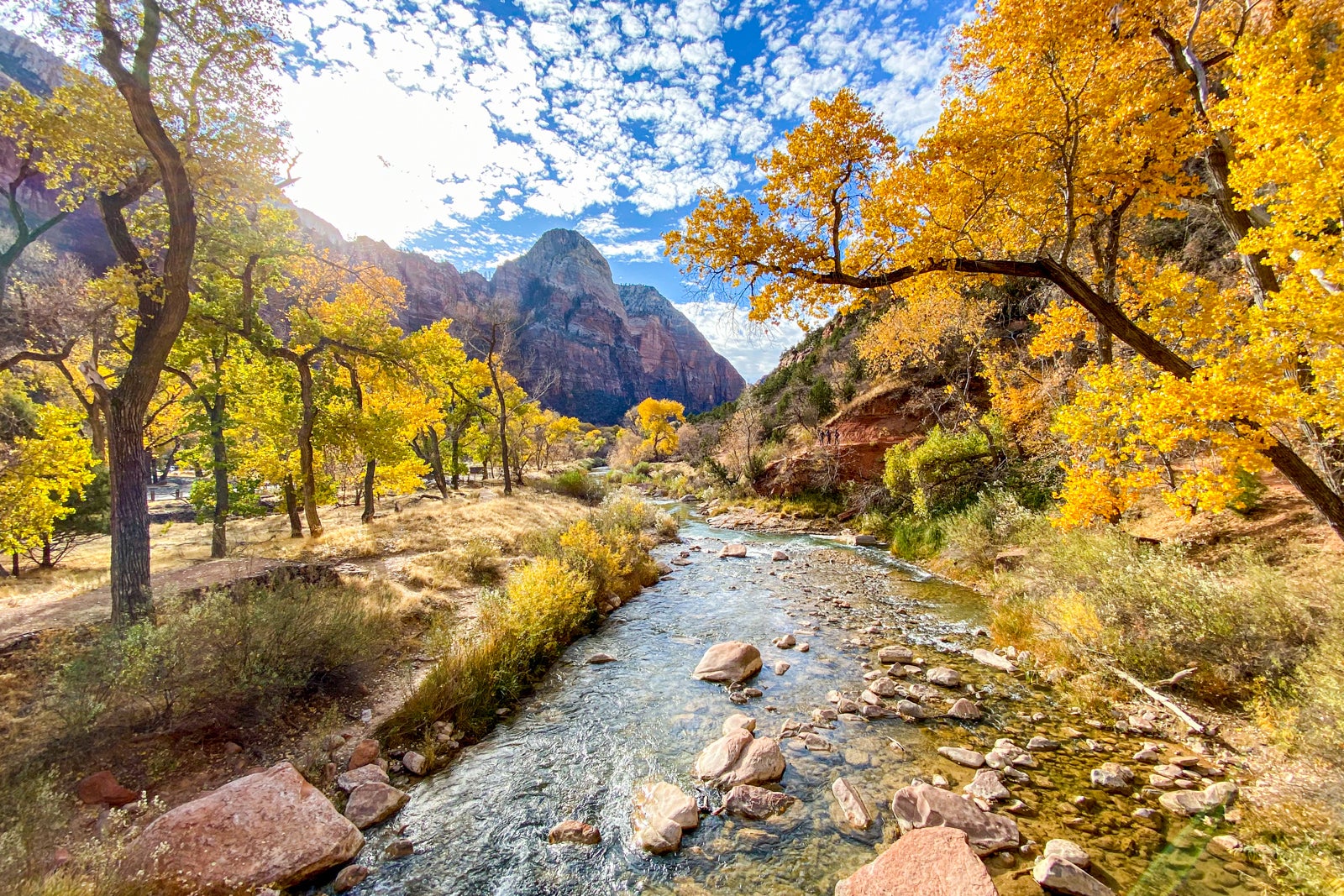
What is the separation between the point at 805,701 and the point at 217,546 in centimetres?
1594

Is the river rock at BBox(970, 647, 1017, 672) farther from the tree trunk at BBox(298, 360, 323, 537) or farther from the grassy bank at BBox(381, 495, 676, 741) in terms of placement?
the tree trunk at BBox(298, 360, 323, 537)

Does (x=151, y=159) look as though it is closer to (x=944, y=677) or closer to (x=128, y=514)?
(x=128, y=514)

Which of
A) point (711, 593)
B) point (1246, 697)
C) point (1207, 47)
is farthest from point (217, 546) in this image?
point (1207, 47)

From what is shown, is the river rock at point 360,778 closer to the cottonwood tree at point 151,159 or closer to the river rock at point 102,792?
the river rock at point 102,792

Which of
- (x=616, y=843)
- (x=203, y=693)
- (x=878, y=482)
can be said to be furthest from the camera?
(x=878, y=482)

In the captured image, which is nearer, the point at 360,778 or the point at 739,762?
the point at 360,778

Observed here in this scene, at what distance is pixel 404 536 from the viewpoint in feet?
48.5

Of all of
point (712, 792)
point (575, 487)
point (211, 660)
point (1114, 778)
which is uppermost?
point (211, 660)

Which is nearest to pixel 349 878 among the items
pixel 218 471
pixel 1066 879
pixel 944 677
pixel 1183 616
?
pixel 1066 879

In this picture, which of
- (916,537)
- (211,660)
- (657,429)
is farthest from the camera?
(657,429)

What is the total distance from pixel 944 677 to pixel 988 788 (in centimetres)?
249

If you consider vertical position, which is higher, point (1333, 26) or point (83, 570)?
point (1333, 26)

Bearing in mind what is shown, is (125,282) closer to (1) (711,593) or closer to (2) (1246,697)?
(1) (711,593)

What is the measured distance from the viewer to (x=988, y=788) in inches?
185
